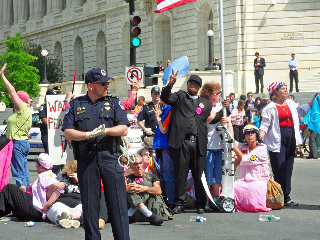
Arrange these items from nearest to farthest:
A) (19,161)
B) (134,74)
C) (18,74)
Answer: (19,161)
(134,74)
(18,74)

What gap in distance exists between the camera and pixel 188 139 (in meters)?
9.06

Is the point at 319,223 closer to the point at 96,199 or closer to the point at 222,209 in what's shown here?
the point at 222,209

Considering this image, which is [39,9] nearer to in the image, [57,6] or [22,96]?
[57,6]

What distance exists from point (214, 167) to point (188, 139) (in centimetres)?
73

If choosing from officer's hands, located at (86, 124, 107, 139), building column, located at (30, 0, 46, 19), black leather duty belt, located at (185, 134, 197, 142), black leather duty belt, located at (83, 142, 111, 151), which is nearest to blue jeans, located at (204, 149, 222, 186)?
black leather duty belt, located at (185, 134, 197, 142)

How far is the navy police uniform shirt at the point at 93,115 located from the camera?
6117 millimetres

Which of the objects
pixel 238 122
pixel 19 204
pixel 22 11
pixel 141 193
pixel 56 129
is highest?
pixel 22 11

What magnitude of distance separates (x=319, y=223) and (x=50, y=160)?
371 cm

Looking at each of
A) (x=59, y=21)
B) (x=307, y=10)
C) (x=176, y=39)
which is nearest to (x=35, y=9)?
(x=59, y=21)

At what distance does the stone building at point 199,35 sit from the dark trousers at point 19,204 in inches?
882

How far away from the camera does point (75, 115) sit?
20.2 ft

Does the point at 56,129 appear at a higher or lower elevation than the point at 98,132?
lower

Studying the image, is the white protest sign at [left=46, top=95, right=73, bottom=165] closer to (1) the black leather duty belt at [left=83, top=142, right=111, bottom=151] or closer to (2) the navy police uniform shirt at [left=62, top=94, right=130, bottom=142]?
(2) the navy police uniform shirt at [left=62, top=94, right=130, bottom=142]

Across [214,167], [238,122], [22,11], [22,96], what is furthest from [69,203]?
[22,11]
